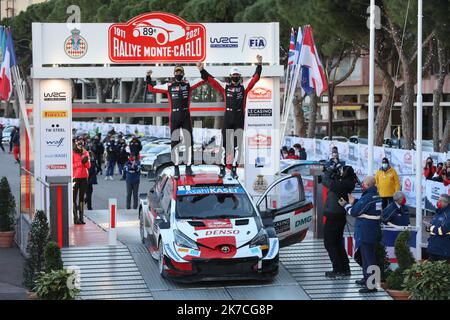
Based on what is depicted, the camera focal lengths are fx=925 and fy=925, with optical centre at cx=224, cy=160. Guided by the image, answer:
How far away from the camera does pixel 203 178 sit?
14867 mm

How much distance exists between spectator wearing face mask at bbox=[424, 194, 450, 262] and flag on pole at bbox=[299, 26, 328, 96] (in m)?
6.70

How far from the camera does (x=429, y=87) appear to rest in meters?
62.3

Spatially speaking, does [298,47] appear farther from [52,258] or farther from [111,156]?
[111,156]

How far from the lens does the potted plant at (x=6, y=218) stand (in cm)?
1910

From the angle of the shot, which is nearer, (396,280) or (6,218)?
(396,280)

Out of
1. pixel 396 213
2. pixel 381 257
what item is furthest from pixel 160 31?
pixel 381 257

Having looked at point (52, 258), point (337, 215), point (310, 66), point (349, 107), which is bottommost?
point (52, 258)

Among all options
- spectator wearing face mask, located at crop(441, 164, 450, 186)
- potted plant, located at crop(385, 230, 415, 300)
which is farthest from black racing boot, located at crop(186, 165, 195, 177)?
spectator wearing face mask, located at crop(441, 164, 450, 186)

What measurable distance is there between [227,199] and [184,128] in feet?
9.62

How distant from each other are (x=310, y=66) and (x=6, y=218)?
7.32 metres

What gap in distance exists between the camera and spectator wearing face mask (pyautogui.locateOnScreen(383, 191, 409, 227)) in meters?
14.7

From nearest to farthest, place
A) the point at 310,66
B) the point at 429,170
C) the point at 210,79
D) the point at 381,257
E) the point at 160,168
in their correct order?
the point at 381,257, the point at 210,79, the point at 160,168, the point at 310,66, the point at 429,170

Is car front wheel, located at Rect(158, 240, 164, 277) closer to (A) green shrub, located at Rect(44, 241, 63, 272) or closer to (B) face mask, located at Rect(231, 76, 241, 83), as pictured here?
(A) green shrub, located at Rect(44, 241, 63, 272)
